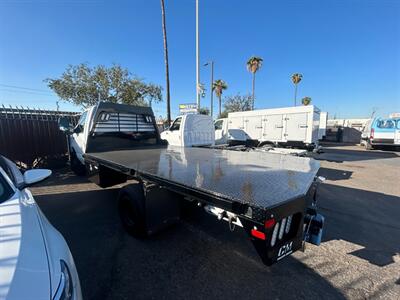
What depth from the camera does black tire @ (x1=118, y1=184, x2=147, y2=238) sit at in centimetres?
302

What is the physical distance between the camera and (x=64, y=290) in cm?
132

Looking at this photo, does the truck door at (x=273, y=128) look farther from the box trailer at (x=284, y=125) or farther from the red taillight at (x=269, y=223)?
the red taillight at (x=269, y=223)

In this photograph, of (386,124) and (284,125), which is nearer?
(284,125)

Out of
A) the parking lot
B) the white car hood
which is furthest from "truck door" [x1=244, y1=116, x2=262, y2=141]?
the white car hood

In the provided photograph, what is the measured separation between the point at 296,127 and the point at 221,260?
9.01 meters

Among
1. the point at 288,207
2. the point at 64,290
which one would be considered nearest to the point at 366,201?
the point at 288,207

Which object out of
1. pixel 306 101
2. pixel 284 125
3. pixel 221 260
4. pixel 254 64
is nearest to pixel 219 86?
pixel 254 64

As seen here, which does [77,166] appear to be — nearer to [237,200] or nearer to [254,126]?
[237,200]

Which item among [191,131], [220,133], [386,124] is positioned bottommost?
[220,133]

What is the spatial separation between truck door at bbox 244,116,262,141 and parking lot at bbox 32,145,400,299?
7.41 meters

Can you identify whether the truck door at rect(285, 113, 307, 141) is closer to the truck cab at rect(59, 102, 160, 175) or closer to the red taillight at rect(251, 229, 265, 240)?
the truck cab at rect(59, 102, 160, 175)

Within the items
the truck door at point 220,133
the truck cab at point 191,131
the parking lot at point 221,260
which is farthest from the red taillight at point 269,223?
the truck door at point 220,133

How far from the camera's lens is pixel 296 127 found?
33.6 feet

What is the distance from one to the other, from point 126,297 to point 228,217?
143 centimetres
